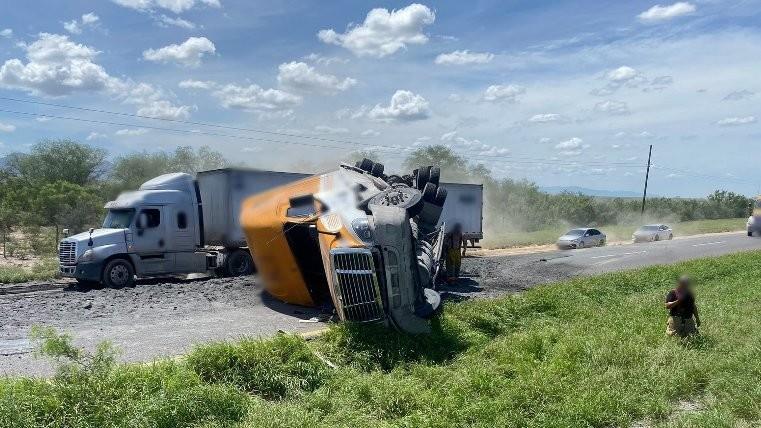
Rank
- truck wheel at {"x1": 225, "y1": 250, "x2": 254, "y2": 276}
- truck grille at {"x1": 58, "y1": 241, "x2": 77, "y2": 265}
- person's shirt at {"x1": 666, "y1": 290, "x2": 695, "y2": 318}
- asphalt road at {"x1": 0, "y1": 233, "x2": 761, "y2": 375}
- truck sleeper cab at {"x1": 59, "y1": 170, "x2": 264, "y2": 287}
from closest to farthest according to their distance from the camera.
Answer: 1. person's shirt at {"x1": 666, "y1": 290, "x2": 695, "y2": 318}
2. asphalt road at {"x1": 0, "y1": 233, "x2": 761, "y2": 375}
3. truck grille at {"x1": 58, "y1": 241, "x2": 77, "y2": 265}
4. truck sleeper cab at {"x1": 59, "y1": 170, "x2": 264, "y2": 287}
5. truck wheel at {"x1": 225, "y1": 250, "x2": 254, "y2": 276}

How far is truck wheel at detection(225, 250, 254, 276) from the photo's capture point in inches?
776

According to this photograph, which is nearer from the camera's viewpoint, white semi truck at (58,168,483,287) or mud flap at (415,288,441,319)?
mud flap at (415,288,441,319)

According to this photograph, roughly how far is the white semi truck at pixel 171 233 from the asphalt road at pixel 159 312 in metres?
0.87

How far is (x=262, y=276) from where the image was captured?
1412 centimetres

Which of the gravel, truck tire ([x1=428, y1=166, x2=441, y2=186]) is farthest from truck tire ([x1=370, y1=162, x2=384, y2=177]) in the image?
the gravel

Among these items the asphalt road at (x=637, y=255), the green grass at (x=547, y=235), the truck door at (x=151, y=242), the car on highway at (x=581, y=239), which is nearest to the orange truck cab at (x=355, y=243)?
the truck door at (x=151, y=242)

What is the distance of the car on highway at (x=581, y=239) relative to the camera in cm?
3462

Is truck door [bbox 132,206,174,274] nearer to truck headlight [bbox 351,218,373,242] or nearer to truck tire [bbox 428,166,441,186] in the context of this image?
truck tire [bbox 428,166,441,186]

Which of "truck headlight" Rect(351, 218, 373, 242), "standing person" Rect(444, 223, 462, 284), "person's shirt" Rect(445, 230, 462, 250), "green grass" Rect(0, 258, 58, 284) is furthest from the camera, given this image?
"person's shirt" Rect(445, 230, 462, 250)

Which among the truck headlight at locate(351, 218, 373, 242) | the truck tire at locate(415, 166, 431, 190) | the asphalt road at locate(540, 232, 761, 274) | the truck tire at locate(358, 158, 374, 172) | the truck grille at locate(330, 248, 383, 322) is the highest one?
the truck tire at locate(358, 158, 374, 172)

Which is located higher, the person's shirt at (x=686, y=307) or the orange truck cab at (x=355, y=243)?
the orange truck cab at (x=355, y=243)

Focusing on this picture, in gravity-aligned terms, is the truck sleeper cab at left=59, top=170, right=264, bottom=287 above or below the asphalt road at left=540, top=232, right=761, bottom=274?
above

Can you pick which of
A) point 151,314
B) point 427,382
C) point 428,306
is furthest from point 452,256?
point 427,382

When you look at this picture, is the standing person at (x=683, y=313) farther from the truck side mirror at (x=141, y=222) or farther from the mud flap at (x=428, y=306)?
the truck side mirror at (x=141, y=222)
